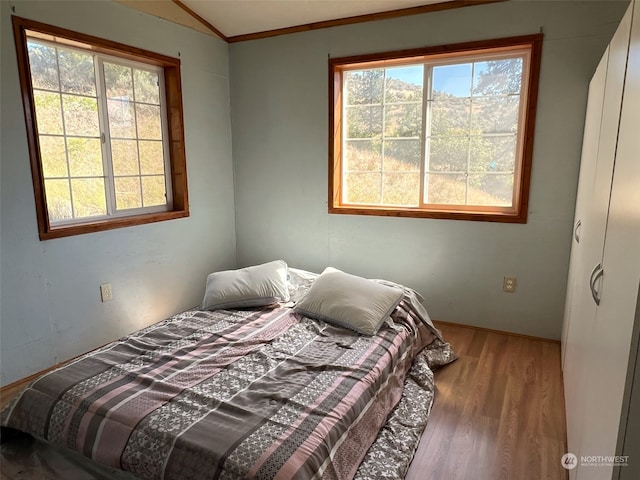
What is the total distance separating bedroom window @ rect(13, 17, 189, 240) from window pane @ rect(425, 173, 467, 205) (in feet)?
6.58

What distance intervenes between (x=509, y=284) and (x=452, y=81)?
155cm

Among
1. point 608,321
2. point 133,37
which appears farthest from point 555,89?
point 133,37

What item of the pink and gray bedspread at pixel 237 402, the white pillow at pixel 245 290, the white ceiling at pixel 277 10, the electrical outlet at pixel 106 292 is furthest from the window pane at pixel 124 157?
the pink and gray bedspread at pixel 237 402

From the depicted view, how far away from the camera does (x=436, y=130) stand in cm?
319

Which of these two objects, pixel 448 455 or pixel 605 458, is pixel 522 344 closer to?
pixel 448 455

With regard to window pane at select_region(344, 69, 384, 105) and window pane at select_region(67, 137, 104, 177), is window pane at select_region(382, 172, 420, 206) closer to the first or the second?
window pane at select_region(344, 69, 384, 105)

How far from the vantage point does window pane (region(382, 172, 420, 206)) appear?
3342 millimetres

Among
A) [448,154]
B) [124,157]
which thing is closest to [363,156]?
[448,154]

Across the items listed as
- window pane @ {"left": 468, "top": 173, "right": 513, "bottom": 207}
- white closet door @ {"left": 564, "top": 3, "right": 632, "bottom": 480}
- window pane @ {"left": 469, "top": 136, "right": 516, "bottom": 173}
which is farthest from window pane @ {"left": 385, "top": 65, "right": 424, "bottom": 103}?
white closet door @ {"left": 564, "top": 3, "right": 632, "bottom": 480}

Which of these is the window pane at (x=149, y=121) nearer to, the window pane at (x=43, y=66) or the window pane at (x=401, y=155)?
the window pane at (x=43, y=66)

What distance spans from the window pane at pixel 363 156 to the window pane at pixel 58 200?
83.0 inches

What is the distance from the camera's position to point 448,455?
1.85 meters

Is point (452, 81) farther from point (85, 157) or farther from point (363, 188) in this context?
point (85, 157)

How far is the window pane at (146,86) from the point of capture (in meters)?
3.17
